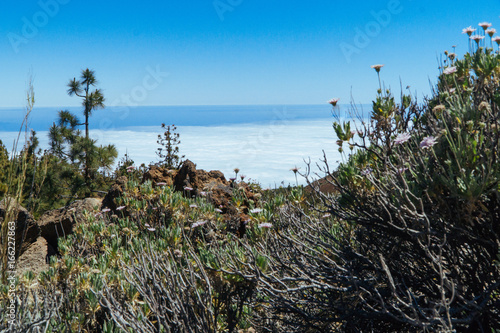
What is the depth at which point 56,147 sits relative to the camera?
15.3 m

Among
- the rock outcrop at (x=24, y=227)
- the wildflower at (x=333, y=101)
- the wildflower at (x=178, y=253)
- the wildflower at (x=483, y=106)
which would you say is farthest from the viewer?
the rock outcrop at (x=24, y=227)

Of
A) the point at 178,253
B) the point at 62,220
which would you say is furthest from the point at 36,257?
the point at 178,253

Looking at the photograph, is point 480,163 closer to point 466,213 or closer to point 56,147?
point 466,213

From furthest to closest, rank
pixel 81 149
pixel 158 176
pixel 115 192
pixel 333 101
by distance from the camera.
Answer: pixel 81 149 < pixel 158 176 < pixel 115 192 < pixel 333 101

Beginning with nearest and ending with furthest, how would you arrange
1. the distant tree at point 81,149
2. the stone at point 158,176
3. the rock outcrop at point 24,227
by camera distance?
the rock outcrop at point 24,227, the stone at point 158,176, the distant tree at point 81,149

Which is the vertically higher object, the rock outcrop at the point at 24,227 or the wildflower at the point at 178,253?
the wildflower at the point at 178,253

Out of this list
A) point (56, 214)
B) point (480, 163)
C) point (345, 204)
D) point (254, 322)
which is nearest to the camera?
point (480, 163)

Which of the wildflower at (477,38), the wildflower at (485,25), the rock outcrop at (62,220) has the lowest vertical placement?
the rock outcrop at (62,220)

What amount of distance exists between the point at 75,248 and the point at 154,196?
1.31 metres

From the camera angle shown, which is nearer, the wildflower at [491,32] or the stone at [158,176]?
the wildflower at [491,32]

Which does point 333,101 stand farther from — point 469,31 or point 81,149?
point 81,149

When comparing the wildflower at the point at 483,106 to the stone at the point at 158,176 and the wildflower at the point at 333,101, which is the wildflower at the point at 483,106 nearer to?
the wildflower at the point at 333,101

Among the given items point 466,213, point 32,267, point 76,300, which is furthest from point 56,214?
point 466,213

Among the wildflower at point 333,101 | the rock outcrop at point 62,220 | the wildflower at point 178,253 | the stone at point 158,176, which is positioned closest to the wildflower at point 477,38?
the wildflower at point 333,101
